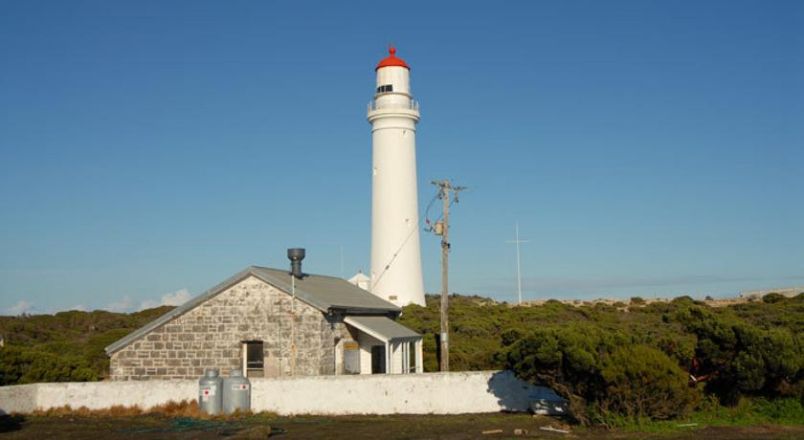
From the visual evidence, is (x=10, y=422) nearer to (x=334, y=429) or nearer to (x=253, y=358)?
(x=253, y=358)

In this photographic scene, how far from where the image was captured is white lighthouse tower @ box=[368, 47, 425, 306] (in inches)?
1538

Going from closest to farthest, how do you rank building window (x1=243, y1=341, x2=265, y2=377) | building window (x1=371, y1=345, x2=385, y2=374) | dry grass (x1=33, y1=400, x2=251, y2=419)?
dry grass (x1=33, y1=400, x2=251, y2=419) → building window (x1=243, y1=341, x2=265, y2=377) → building window (x1=371, y1=345, x2=385, y2=374)

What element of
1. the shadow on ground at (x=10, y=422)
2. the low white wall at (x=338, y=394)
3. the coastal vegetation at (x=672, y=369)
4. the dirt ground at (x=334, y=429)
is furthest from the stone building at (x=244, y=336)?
the coastal vegetation at (x=672, y=369)

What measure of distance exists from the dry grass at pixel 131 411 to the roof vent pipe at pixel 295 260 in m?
6.13

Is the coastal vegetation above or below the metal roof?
below

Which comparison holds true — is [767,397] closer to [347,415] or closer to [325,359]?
[347,415]

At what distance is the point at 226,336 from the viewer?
23.8 meters

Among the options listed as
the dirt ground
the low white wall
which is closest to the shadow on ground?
the dirt ground

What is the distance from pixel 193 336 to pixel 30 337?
909 inches

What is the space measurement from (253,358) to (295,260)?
3.53 m

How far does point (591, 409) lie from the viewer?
56.9 feet

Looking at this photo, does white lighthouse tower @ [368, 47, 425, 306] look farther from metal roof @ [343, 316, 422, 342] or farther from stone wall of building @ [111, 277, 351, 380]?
stone wall of building @ [111, 277, 351, 380]

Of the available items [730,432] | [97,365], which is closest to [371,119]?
[97,365]

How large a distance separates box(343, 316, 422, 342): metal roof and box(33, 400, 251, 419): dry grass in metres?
5.16
